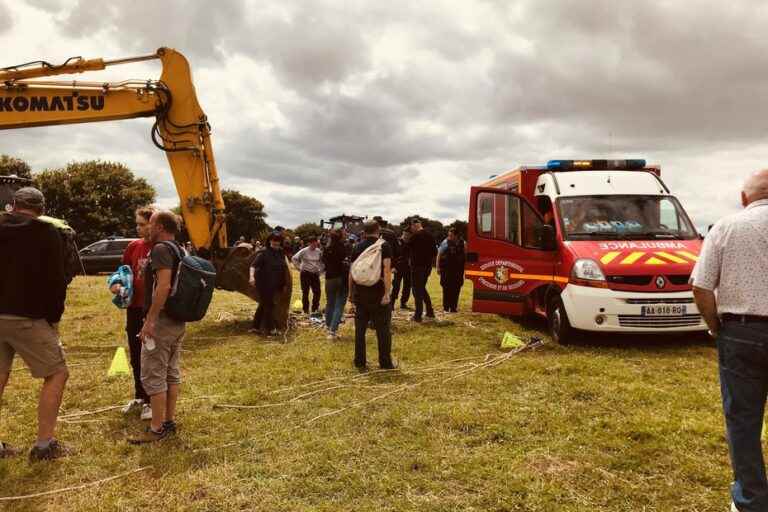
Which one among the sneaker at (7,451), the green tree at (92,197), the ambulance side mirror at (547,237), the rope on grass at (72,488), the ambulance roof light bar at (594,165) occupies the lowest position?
the rope on grass at (72,488)

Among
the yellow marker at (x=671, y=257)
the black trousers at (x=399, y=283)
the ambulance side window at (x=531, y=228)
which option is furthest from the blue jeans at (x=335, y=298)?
the yellow marker at (x=671, y=257)

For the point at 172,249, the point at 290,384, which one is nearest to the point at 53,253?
the point at 172,249

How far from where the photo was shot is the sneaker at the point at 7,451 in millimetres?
4156

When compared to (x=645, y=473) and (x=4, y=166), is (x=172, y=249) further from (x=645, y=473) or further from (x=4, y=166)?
(x=4, y=166)

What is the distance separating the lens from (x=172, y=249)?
168 inches

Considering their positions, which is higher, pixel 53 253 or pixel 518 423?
pixel 53 253

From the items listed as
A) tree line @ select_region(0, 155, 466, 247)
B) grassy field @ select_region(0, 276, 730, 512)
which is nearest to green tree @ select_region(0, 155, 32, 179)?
tree line @ select_region(0, 155, 466, 247)

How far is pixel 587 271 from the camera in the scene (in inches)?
290

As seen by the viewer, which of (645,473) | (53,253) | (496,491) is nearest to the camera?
(496,491)

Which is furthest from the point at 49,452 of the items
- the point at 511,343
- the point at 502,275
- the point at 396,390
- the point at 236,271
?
the point at 502,275

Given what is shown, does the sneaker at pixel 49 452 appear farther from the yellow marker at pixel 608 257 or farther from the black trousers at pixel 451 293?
the black trousers at pixel 451 293

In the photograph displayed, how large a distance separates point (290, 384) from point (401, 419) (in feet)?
5.90

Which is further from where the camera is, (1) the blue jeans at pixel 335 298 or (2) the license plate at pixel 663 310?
(1) the blue jeans at pixel 335 298

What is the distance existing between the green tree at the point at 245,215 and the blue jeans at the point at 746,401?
78179mm
